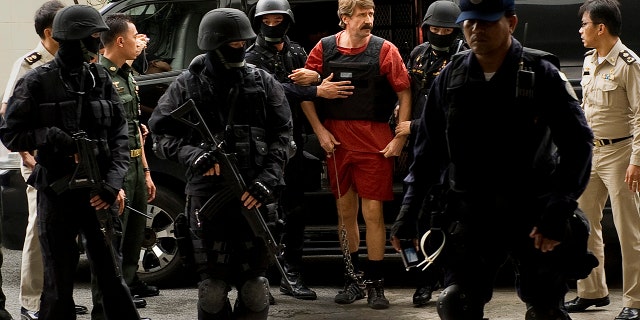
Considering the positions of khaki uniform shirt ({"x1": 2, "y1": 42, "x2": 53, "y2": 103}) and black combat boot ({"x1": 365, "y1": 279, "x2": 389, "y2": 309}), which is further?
black combat boot ({"x1": 365, "y1": 279, "x2": 389, "y2": 309})

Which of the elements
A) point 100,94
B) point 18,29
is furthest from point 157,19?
point 18,29

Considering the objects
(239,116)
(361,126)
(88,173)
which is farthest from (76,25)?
(361,126)

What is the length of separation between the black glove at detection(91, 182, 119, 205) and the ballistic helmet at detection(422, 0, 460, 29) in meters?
2.65

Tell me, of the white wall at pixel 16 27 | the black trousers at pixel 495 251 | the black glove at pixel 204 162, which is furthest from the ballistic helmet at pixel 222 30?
the white wall at pixel 16 27

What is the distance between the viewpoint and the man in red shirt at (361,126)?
8.12m

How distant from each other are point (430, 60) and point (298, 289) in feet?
5.98

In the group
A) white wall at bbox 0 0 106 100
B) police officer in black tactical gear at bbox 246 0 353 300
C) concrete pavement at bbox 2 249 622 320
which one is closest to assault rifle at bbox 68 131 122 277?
concrete pavement at bbox 2 249 622 320

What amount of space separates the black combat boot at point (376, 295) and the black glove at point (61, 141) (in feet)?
8.21

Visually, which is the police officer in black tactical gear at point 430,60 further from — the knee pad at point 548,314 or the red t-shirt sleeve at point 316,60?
the knee pad at point 548,314

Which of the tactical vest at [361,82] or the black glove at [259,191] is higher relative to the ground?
the tactical vest at [361,82]

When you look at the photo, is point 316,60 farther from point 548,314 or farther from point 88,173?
point 548,314

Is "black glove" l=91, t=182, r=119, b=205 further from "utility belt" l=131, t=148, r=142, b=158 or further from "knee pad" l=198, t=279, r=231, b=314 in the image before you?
"utility belt" l=131, t=148, r=142, b=158

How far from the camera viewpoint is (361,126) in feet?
26.9

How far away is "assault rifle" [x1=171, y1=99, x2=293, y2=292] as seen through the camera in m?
6.05
